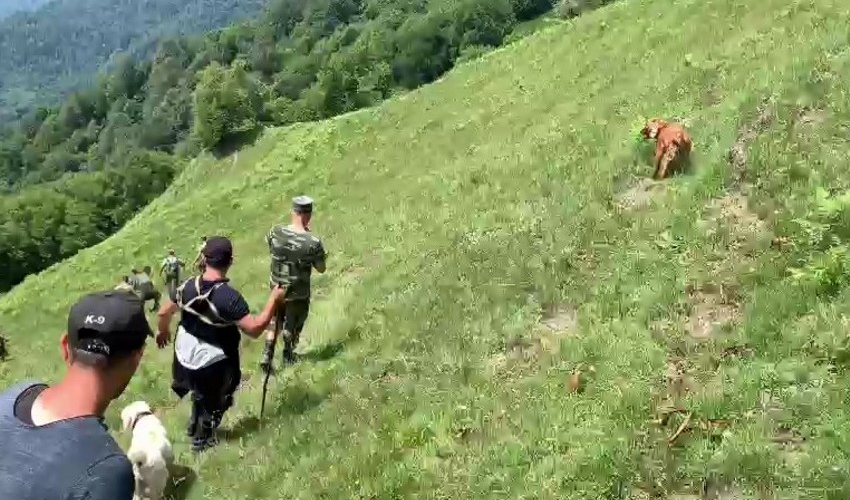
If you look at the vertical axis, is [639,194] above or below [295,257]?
below

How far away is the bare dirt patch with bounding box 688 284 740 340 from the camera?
8023 mm

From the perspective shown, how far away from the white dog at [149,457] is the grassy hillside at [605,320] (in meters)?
0.85

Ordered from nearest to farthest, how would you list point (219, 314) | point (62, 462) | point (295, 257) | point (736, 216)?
point (62, 462) → point (219, 314) → point (736, 216) → point (295, 257)

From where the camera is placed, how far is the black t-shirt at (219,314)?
8906 millimetres

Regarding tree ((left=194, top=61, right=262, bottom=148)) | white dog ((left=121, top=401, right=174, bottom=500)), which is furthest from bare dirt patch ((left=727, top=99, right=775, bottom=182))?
tree ((left=194, top=61, right=262, bottom=148))

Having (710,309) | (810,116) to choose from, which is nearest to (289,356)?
(710,309)

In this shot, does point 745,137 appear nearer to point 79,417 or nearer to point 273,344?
point 273,344

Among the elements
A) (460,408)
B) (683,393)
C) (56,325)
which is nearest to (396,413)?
(460,408)

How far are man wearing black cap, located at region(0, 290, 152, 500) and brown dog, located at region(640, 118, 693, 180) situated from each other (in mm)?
9772

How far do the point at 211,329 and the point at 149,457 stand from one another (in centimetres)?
168

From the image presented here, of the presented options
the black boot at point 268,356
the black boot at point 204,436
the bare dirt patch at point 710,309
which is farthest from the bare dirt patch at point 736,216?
the black boot at point 204,436

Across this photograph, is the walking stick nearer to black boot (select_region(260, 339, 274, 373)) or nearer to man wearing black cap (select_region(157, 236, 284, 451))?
black boot (select_region(260, 339, 274, 373))

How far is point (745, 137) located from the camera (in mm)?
11805

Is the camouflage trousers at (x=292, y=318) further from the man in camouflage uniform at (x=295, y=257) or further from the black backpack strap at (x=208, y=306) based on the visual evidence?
the black backpack strap at (x=208, y=306)
